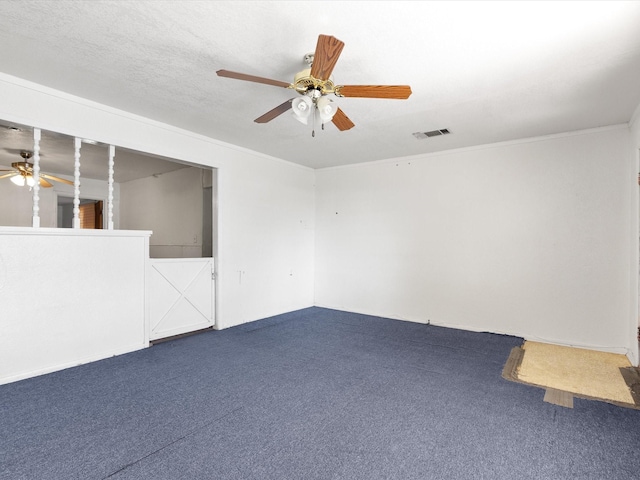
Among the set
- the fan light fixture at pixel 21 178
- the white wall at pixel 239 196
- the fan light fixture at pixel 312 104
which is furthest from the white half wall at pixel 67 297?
the fan light fixture at pixel 21 178

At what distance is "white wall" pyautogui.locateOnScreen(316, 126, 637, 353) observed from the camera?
4.04 metres

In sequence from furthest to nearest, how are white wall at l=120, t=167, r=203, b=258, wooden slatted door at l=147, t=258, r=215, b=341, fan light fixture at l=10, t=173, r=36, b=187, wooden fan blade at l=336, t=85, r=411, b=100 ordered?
white wall at l=120, t=167, r=203, b=258 < fan light fixture at l=10, t=173, r=36, b=187 < wooden slatted door at l=147, t=258, r=215, b=341 < wooden fan blade at l=336, t=85, r=411, b=100

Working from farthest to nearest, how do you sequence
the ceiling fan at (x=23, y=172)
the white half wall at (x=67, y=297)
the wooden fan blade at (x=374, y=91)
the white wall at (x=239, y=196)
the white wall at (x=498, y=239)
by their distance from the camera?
the ceiling fan at (x=23, y=172)
the white wall at (x=498, y=239)
the white wall at (x=239, y=196)
the white half wall at (x=67, y=297)
the wooden fan blade at (x=374, y=91)

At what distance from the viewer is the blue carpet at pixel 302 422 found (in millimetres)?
1876

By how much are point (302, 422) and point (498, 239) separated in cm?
380

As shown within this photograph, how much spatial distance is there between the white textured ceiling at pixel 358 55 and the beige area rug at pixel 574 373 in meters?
2.69

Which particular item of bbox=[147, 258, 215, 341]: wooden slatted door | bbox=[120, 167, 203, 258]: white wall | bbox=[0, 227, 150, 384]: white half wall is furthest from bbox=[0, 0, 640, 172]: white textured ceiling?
bbox=[120, 167, 203, 258]: white wall

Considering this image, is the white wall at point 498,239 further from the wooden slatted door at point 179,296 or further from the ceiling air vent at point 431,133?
the wooden slatted door at point 179,296

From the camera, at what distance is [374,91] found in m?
2.46

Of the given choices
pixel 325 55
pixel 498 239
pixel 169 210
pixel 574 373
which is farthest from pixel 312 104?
pixel 169 210

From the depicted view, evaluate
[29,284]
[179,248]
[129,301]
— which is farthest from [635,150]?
[179,248]

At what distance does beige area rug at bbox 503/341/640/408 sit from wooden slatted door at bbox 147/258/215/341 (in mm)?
3785

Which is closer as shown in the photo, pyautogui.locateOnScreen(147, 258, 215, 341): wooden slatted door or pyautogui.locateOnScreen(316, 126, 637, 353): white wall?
pyautogui.locateOnScreen(316, 126, 637, 353): white wall

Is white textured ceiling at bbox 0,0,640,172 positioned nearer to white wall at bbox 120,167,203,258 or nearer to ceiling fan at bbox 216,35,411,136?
ceiling fan at bbox 216,35,411,136
